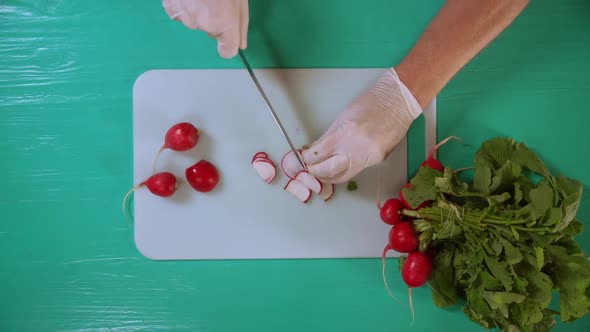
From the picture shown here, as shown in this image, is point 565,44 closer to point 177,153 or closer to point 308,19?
point 308,19

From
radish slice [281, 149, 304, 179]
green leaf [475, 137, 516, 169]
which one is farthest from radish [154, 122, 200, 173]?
green leaf [475, 137, 516, 169]

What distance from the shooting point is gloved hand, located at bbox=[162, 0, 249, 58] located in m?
1.09

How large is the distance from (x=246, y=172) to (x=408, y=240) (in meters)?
0.50

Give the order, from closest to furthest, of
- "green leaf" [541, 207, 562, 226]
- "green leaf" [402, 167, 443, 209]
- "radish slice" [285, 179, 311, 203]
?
"green leaf" [541, 207, 562, 226], "green leaf" [402, 167, 443, 209], "radish slice" [285, 179, 311, 203]

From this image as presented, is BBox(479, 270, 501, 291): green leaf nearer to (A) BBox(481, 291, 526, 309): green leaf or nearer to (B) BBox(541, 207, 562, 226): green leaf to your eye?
(A) BBox(481, 291, 526, 309): green leaf

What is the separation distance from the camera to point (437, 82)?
1.20m

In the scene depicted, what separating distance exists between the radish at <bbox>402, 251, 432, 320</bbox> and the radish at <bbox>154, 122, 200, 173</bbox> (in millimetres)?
698

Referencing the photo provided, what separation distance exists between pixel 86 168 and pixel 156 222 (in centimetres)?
27

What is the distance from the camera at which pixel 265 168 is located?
1255mm

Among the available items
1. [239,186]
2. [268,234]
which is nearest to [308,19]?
[239,186]

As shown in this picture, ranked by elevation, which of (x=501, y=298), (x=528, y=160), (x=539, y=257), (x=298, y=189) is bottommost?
(x=298, y=189)

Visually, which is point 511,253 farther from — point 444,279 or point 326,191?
point 326,191

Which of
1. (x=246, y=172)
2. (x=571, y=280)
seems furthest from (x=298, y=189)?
(x=571, y=280)

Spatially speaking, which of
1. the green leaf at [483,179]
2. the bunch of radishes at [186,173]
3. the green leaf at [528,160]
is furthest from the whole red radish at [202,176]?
the green leaf at [528,160]
